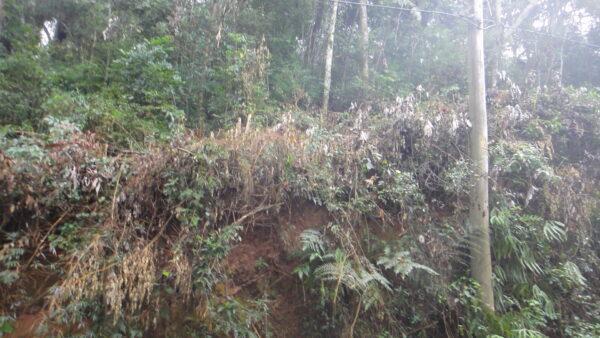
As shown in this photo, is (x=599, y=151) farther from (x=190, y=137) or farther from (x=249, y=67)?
(x=190, y=137)

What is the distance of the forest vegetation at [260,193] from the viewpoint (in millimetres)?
4875

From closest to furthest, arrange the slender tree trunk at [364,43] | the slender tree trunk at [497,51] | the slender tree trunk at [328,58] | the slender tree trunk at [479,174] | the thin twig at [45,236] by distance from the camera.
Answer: the thin twig at [45,236]
the slender tree trunk at [479,174]
the slender tree trunk at [328,58]
the slender tree trunk at [497,51]
the slender tree trunk at [364,43]

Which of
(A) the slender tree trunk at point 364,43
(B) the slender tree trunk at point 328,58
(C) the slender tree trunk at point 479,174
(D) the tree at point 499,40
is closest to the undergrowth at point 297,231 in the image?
(C) the slender tree trunk at point 479,174

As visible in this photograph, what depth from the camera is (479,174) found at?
678cm

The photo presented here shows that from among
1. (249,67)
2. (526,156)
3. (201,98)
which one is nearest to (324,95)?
(249,67)

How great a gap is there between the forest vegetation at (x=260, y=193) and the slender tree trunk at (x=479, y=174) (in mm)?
31

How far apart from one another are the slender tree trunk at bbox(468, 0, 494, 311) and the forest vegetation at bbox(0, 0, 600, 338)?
3cm

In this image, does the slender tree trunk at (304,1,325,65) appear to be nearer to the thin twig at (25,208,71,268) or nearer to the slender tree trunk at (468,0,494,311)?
A: the slender tree trunk at (468,0,494,311)

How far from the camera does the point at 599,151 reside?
929cm

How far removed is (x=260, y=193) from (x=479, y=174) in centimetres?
326

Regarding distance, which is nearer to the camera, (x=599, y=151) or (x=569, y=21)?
(x=599, y=151)

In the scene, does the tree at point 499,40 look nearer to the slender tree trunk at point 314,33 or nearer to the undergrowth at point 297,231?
the undergrowth at point 297,231

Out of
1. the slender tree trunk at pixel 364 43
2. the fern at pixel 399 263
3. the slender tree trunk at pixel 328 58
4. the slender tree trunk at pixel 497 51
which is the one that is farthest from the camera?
the slender tree trunk at pixel 364 43

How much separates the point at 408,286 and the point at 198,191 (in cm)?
308
